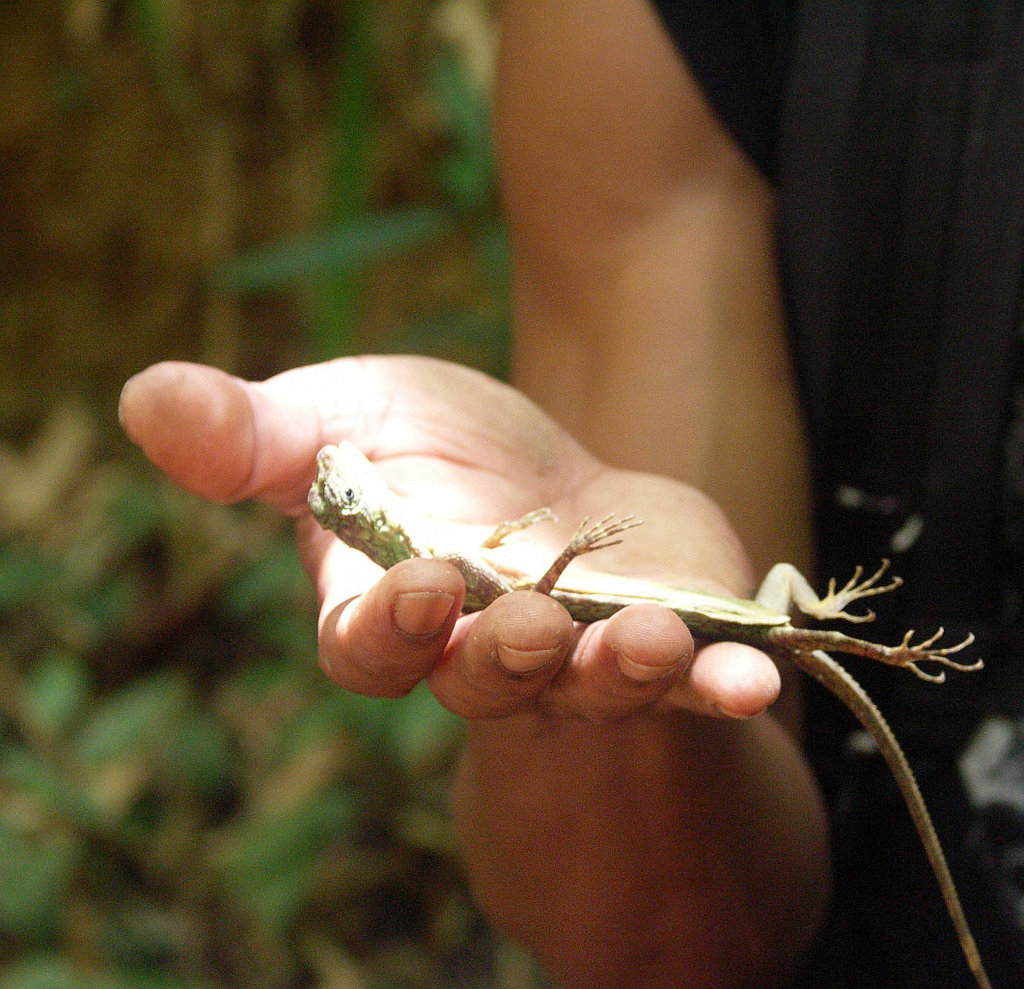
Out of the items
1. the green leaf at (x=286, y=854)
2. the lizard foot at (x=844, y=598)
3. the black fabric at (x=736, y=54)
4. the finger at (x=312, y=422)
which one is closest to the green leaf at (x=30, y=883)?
the green leaf at (x=286, y=854)

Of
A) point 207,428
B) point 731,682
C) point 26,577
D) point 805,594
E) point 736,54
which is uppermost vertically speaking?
point 736,54

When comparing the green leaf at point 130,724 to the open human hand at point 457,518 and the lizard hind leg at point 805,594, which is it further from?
the lizard hind leg at point 805,594

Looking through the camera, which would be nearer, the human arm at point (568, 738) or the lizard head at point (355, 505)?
the human arm at point (568, 738)

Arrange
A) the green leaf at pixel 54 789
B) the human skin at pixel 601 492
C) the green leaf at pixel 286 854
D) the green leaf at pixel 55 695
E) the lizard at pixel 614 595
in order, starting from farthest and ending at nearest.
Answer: the green leaf at pixel 55 695, the green leaf at pixel 54 789, the green leaf at pixel 286 854, the lizard at pixel 614 595, the human skin at pixel 601 492

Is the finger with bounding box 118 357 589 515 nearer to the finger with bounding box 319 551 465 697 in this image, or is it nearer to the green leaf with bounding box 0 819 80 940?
the finger with bounding box 319 551 465 697

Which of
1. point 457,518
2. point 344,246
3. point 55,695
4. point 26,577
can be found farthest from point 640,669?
point 26,577

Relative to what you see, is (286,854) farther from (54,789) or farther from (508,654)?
(508,654)

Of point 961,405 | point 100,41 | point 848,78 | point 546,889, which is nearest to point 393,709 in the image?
point 546,889

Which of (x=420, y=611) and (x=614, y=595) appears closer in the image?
(x=420, y=611)
